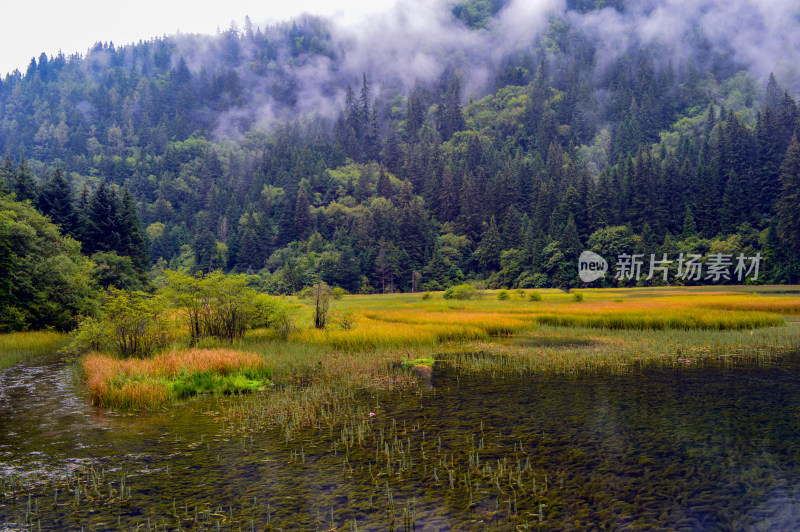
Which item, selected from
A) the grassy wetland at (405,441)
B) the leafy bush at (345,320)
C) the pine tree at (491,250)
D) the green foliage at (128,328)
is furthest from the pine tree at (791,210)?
the green foliage at (128,328)

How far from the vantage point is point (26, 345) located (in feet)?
113

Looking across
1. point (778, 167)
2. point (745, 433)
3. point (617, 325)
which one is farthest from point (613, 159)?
point (745, 433)

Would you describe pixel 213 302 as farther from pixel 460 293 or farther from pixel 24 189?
pixel 24 189

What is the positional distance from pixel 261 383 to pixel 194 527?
14.3m

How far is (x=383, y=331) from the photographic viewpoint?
36.6m

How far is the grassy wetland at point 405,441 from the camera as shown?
10.3m

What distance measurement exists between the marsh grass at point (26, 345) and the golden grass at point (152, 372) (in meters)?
7.76

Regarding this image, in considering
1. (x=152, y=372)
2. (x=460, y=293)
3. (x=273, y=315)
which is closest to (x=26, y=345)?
A: (x=273, y=315)

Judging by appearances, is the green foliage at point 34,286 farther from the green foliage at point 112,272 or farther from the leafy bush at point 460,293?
the leafy bush at point 460,293

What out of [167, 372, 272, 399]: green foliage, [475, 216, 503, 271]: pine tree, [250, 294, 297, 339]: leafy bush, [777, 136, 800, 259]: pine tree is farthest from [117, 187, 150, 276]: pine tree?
[777, 136, 800, 259]: pine tree

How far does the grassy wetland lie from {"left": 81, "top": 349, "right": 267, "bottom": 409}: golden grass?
10cm

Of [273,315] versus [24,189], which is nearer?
[273,315]

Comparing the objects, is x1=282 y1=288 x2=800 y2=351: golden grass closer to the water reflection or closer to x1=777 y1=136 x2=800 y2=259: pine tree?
the water reflection

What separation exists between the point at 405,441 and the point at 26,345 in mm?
33206
